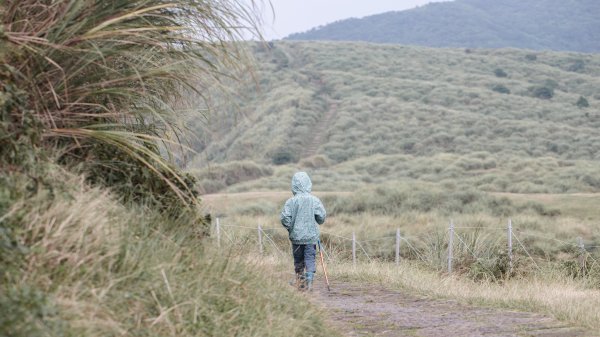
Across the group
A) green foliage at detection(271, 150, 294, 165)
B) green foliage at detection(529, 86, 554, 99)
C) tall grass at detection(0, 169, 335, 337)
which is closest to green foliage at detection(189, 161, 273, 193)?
green foliage at detection(271, 150, 294, 165)

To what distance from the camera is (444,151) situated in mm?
49875

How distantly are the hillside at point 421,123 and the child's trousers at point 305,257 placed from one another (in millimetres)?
22324

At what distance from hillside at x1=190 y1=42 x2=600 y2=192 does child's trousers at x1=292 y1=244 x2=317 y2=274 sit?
22324 millimetres

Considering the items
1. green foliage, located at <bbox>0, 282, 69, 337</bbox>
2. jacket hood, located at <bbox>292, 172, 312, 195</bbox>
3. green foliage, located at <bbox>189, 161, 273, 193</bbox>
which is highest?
green foliage, located at <bbox>0, 282, 69, 337</bbox>

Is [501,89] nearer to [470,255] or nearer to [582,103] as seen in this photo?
[582,103]

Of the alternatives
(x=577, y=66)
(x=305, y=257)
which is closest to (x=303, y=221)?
(x=305, y=257)

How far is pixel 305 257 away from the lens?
9.78 m

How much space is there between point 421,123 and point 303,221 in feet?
155

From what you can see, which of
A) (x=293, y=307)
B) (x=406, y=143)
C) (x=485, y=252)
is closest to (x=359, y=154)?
(x=406, y=143)

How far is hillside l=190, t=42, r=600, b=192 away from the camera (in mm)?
42062

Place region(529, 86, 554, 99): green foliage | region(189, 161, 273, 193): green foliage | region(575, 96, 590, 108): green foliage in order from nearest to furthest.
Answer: region(189, 161, 273, 193): green foliage, region(575, 96, 590, 108): green foliage, region(529, 86, 554, 99): green foliage

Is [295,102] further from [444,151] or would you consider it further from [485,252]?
[485,252]

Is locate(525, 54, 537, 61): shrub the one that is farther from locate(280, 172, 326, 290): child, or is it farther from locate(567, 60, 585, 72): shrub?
locate(280, 172, 326, 290): child

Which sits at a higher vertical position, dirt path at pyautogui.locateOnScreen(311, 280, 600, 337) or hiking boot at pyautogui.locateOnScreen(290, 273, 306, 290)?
hiking boot at pyautogui.locateOnScreen(290, 273, 306, 290)
